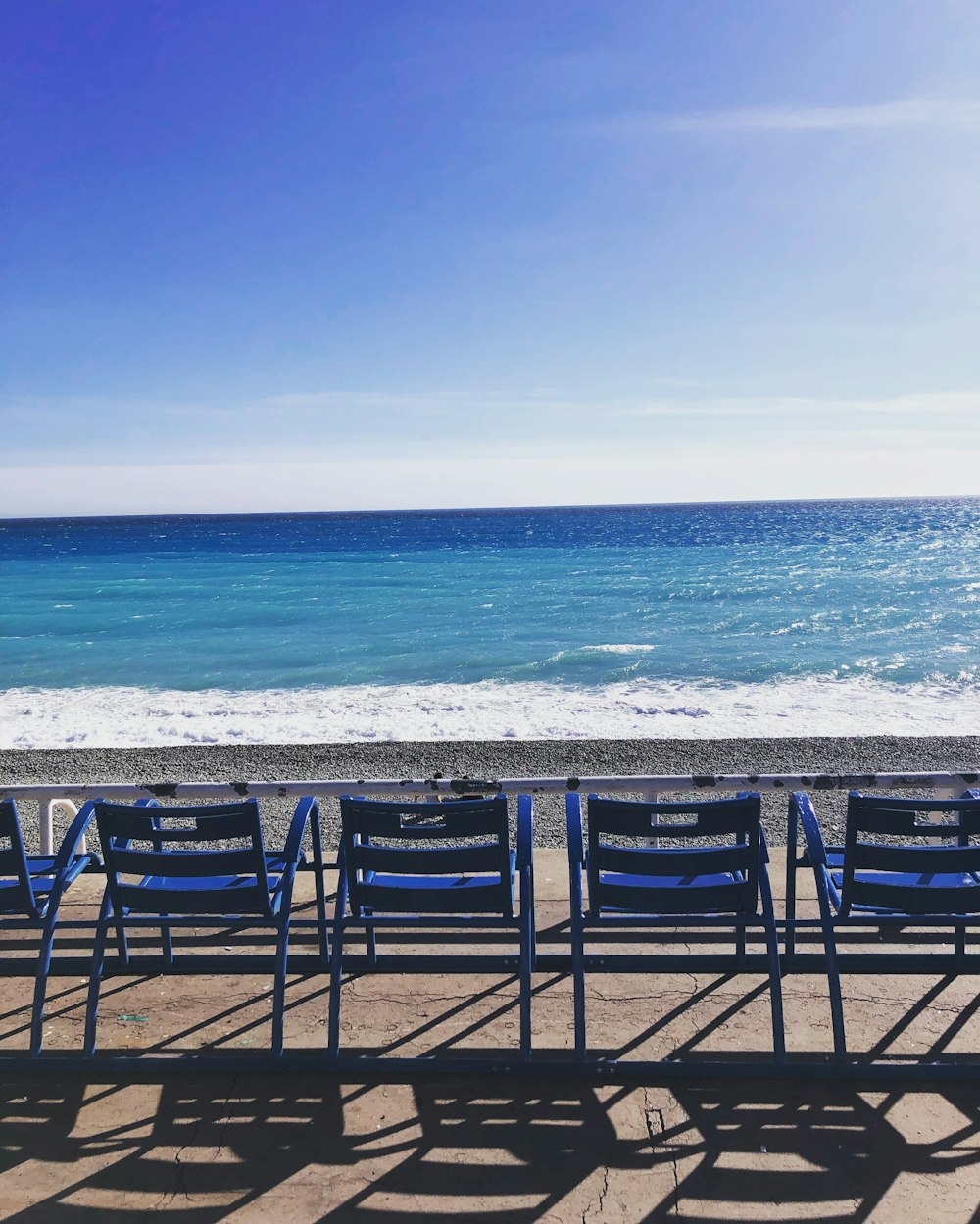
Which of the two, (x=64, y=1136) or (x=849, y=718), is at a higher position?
(x=64, y=1136)

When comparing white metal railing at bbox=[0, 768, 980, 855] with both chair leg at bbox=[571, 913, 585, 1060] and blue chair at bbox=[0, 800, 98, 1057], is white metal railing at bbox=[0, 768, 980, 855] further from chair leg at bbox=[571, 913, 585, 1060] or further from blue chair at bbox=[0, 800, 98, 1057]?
chair leg at bbox=[571, 913, 585, 1060]

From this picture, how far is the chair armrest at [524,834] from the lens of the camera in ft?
12.2

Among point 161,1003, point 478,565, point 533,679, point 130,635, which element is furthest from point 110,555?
point 161,1003

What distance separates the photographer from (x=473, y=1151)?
10.1 feet

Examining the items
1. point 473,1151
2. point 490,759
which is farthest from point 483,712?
point 473,1151

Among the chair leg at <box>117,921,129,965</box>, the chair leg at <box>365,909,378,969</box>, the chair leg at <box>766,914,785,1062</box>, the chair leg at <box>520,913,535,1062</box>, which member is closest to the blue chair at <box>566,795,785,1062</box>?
the chair leg at <box>766,914,785,1062</box>

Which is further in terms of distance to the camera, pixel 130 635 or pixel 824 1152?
pixel 130 635

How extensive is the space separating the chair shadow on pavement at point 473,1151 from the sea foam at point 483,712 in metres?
10.2

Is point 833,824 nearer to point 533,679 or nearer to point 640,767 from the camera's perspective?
point 640,767

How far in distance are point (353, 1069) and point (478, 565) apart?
50504 mm

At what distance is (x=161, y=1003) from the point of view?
401 centimetres

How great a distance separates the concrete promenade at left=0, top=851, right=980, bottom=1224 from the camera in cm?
285

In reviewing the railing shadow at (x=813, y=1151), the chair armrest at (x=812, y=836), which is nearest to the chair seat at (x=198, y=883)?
the railing shadow at (x=813, y=1151)

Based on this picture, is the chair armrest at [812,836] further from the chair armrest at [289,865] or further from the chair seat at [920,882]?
the chair armrest at [289,865]
